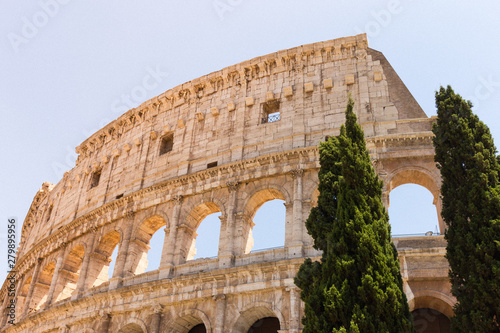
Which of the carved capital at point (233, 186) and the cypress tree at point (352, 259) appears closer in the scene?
the cypress tree at point (352, 259)

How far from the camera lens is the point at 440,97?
12.5 m

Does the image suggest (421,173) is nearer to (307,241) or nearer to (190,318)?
(307,241)

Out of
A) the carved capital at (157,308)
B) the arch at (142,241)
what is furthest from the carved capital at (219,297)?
the arch at (142,241)

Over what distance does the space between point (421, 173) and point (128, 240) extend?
10.6m

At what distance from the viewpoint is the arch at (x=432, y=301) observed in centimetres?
1312

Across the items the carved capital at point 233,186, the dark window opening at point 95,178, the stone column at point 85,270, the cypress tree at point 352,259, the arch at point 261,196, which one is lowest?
the cypress tree at point 352,259

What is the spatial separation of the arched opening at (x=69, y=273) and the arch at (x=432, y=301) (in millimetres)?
13518

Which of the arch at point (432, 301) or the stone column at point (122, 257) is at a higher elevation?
the stone column at point (122, 257)

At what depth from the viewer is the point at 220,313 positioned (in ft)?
47.9

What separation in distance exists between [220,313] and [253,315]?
3.32 ft

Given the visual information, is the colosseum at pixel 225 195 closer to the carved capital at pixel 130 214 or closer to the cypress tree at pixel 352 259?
the carved capital at pixel 130 214

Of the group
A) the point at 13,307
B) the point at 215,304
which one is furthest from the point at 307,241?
the point at 13,307

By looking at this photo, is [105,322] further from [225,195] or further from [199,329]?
[225,195]

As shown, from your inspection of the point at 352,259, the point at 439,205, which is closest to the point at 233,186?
the point at 439,205
